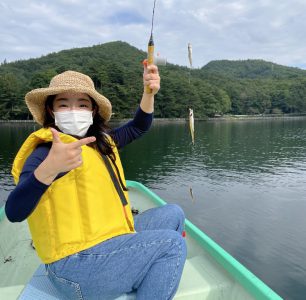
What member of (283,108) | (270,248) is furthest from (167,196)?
(283,108)

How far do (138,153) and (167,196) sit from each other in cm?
1596

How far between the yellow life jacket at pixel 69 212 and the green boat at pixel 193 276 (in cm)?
62

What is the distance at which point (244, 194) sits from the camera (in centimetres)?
1741

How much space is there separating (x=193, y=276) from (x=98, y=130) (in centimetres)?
192

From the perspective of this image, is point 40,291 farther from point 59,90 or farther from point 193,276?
point 59,90

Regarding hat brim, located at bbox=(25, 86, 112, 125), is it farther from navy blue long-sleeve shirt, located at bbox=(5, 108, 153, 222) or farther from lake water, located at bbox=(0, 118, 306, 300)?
lake water, located at bbox=(0, 118, 306, 300)

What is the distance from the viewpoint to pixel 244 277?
3334 mm

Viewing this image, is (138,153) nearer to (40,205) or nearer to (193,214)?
(193,214)

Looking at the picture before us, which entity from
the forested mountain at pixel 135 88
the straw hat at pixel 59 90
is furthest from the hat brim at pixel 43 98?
the forested mountain at pixel 135 88

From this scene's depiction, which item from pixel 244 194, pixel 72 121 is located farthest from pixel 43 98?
pixel 244 194

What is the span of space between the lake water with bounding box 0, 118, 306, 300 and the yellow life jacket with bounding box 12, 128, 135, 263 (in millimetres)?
7295

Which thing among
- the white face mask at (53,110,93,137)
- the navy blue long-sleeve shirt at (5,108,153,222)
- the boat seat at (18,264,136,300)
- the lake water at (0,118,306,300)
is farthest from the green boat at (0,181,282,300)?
the lake water at (0,118,306,300)

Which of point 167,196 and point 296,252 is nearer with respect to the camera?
point 296,252

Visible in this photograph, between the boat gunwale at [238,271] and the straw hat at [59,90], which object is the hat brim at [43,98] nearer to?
the straw hat at [59,90]
